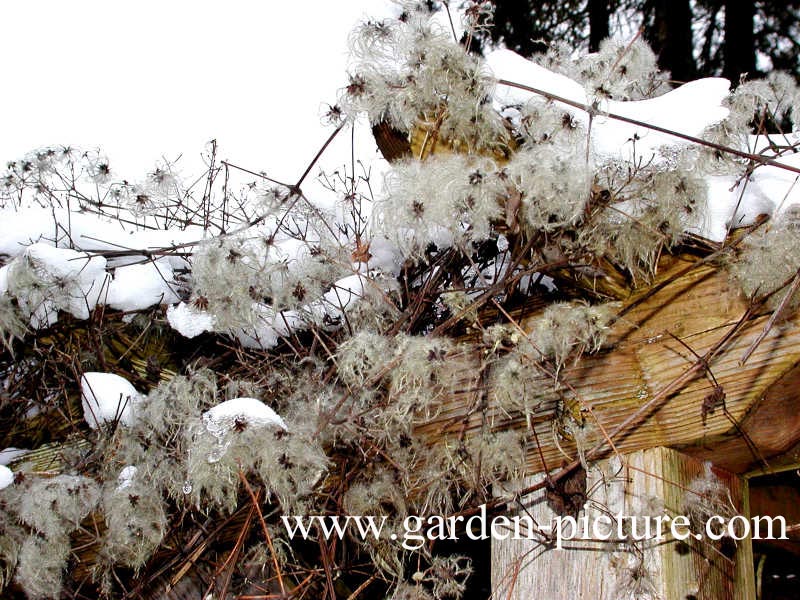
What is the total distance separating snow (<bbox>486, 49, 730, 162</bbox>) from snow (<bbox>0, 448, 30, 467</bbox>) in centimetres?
149

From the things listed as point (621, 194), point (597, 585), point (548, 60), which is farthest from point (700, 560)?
point (548, 60)

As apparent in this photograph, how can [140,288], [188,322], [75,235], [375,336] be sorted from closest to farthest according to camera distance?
1. [375,336]
2. [188,322]
3. [140,288]
4. [75,235]

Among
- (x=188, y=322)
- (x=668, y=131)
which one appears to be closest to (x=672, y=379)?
(x=668, y=131)

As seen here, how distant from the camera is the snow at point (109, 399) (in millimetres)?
1781

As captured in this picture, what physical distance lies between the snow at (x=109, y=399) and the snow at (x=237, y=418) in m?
0.41

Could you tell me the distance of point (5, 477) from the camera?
1.74m

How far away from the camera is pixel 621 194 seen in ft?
4.79

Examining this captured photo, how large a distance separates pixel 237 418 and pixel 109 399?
53 centimetres

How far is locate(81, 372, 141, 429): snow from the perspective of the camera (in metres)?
1.78

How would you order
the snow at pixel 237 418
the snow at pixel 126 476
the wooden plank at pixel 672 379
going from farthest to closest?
the snow at pixel 126 476
the snow at pixel 237 418
the wooden plank at pixel 672 379

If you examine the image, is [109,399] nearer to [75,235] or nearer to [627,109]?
[75,235]

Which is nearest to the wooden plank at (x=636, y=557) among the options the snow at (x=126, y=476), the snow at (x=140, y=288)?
the snow at (x=126, y=476)

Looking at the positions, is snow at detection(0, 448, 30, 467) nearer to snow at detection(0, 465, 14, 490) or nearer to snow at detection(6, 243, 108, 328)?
snow at detection(0, 465, 14, 490)

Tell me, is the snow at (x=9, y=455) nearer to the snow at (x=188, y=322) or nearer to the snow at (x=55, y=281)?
the snow at (x=55, y=281)
